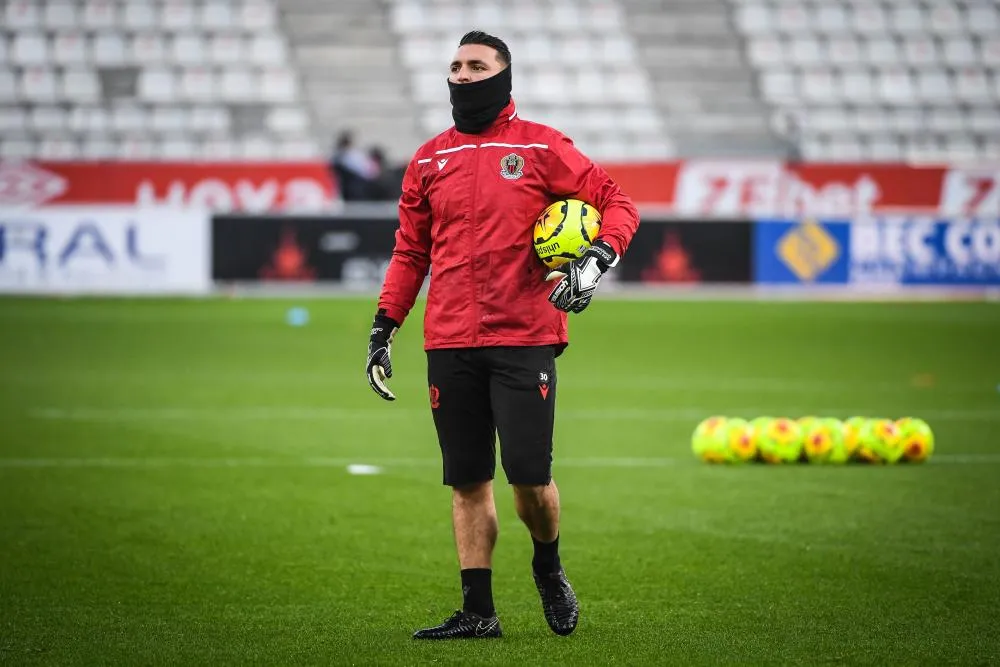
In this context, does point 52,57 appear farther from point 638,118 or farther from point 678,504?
point 678,504

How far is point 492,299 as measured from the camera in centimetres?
599

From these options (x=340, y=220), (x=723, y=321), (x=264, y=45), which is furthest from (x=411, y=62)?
(x=723, y=321)

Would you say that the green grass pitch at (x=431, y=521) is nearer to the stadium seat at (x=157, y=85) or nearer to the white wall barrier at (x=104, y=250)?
the white wall barrier at (x=104, y=250)

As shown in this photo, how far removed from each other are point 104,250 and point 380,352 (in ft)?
67.2

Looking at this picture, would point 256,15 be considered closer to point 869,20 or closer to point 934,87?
point 869,20

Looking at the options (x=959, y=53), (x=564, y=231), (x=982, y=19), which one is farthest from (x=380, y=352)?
(x=982, y=19)

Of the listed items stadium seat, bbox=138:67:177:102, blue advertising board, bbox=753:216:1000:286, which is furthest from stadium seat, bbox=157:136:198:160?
blue advertising board, bbox=753:216:1000:286

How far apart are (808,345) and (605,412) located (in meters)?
6.49

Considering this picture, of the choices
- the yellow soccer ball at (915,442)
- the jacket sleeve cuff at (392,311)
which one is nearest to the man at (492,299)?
the jacket sleeve cuff at (392,311)

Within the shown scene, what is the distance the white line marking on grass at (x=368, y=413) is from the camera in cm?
1333

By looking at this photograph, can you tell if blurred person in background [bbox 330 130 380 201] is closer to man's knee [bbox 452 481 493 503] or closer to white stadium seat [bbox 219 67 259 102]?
white stadium seat [bbox 219 67 259 102]

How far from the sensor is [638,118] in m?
34.7

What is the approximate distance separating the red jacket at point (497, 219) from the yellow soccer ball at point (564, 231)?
46 mm

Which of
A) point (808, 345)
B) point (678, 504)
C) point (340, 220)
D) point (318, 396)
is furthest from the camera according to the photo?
point (340, 220)
